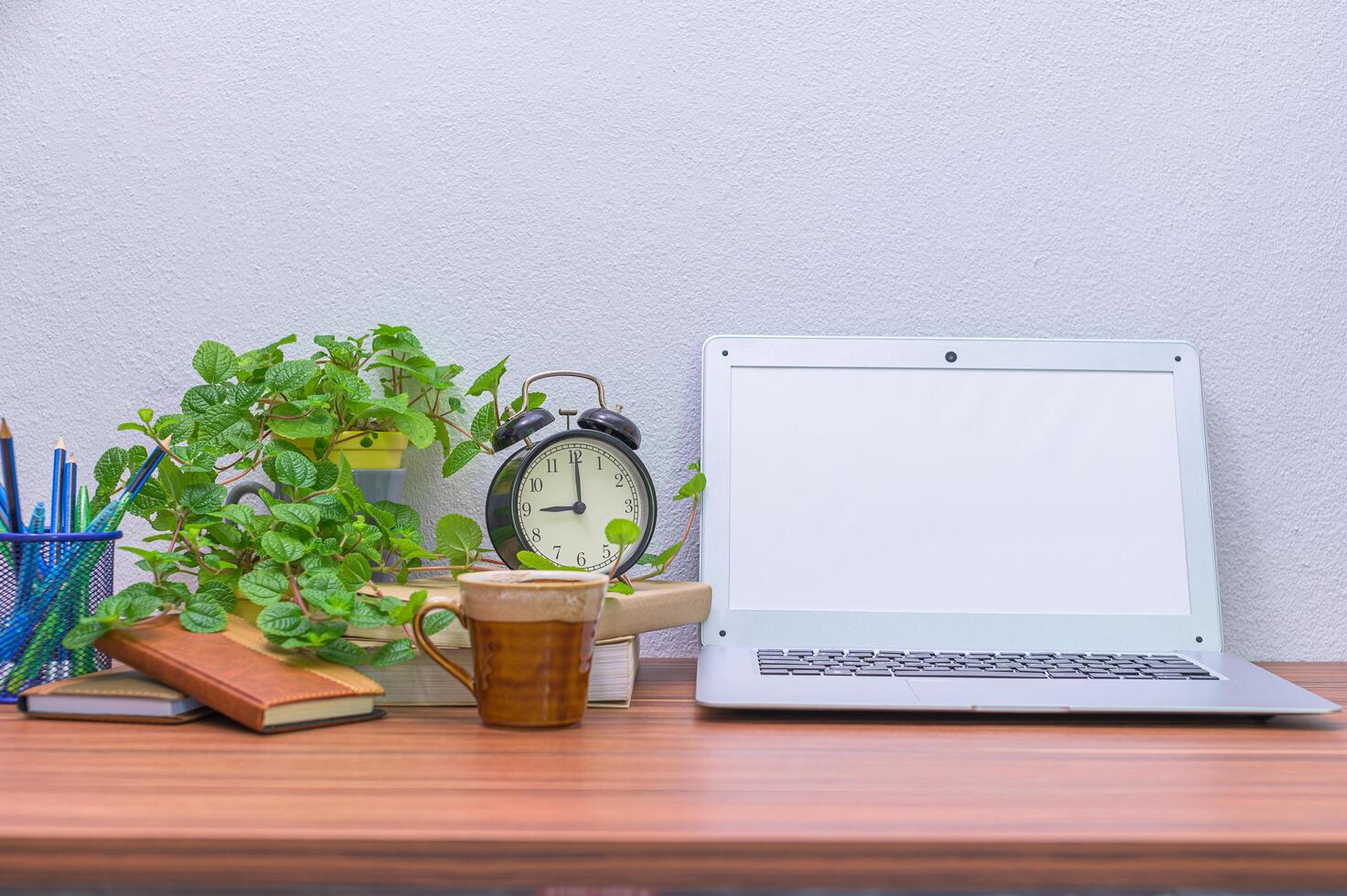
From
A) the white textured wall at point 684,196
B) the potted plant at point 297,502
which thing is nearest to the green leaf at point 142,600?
the potted plant at point 297,502

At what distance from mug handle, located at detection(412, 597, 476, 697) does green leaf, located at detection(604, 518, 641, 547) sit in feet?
0.41

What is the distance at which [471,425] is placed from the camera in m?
0.96

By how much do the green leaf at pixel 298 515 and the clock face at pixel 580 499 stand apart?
6.6 inches

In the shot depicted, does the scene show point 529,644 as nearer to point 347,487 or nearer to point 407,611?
point 407,611

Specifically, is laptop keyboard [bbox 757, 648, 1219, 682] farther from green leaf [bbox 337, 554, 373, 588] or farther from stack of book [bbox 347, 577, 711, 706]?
green leaf [bbox 337, 554, 373, 588]

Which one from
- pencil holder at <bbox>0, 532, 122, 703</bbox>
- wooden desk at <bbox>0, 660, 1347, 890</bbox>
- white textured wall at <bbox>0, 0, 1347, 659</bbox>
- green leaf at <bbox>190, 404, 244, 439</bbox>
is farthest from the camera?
white textured wall at <bbox>0, 0, 1347, 659</bbox>

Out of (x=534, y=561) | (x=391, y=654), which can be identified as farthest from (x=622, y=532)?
(x=391, y=654)

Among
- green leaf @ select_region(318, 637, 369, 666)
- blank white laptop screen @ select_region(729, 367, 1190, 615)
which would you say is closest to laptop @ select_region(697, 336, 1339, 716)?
blank white laptop screen @ select_region(729, 367, 1190, 615)

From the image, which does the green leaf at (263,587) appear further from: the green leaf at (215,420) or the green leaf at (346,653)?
the green leaf at (215,420)

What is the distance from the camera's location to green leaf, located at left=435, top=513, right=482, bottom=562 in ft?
2.78

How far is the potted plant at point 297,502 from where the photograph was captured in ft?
2.41

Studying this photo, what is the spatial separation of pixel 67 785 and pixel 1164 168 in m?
1.10

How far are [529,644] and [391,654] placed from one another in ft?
0.38

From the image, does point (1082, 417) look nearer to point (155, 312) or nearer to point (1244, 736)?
point (1244, 736)
